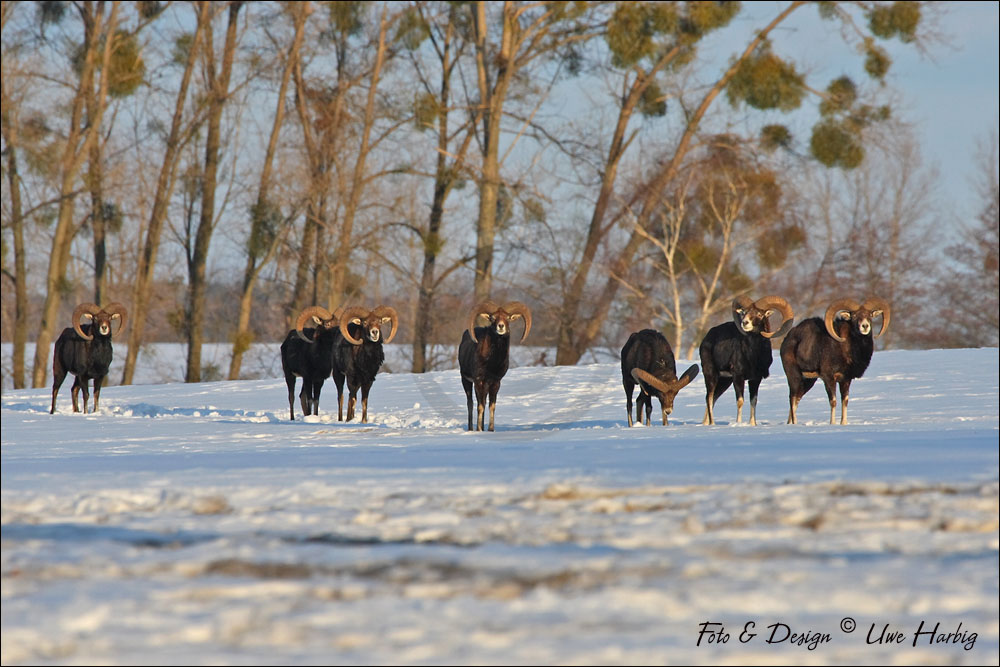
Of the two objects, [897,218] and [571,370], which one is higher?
[897,218]

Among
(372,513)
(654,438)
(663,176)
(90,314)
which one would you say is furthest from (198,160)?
(372,513)

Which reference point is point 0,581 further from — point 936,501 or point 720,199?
point 720,199

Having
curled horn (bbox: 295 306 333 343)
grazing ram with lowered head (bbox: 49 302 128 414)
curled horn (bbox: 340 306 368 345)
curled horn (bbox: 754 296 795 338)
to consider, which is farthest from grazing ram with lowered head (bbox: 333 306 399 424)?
curled horn (bbox: 754 296 795 338)

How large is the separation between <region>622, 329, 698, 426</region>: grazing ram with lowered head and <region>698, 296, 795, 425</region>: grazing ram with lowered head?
0.35m

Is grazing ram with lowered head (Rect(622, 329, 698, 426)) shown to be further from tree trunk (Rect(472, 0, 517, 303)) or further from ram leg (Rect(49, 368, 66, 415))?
tree trunk (Rect(472, 0, 517, 303))

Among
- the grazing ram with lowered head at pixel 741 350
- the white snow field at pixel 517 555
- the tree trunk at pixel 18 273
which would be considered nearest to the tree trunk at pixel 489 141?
the tree trunk at pixel 18 273

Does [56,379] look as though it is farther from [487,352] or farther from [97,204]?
[97,204]

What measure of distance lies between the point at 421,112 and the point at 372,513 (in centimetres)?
2605

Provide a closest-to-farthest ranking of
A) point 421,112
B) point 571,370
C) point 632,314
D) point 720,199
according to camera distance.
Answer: point 571,370
point 421,112
point 720,199
point 632,314

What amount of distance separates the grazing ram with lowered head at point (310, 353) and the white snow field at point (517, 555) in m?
7.71

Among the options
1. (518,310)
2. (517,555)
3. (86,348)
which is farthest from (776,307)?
(86,348)

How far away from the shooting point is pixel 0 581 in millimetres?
5801

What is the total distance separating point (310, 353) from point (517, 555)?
42.0 feet

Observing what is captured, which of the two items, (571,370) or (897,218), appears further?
(897,218)
